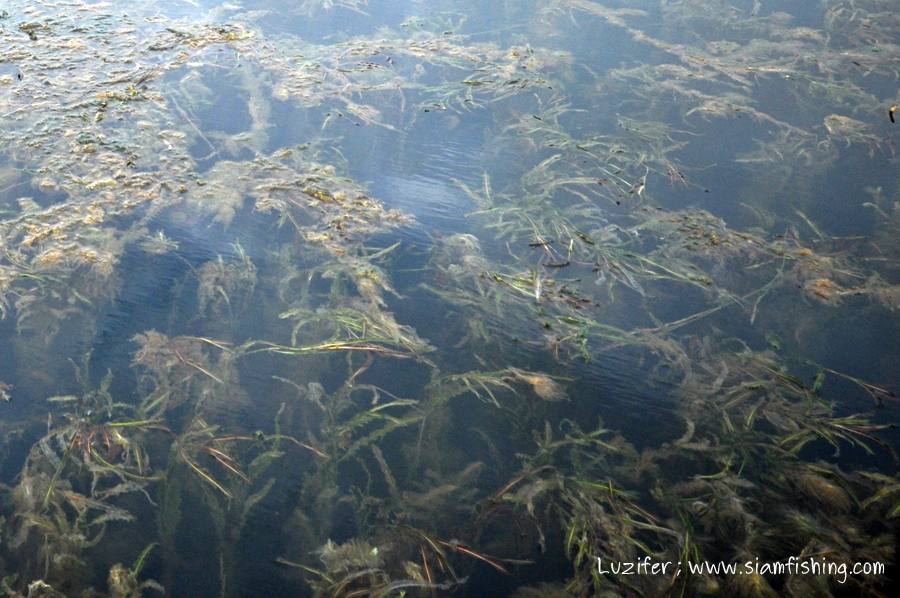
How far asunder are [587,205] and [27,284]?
2194 millimetres

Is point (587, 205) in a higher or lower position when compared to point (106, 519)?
higher

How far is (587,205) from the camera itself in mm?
2676

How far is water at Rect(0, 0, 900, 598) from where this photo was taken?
5.20 ft

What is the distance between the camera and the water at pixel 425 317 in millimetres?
1585

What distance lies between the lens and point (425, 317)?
2.15m

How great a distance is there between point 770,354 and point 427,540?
134 cm

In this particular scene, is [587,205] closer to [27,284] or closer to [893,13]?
[27,284]

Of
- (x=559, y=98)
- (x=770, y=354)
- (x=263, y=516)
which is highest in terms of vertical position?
(x=559, y=98)

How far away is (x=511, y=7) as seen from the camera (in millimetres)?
4238

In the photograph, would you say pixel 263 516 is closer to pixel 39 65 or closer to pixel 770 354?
pixel 770 354

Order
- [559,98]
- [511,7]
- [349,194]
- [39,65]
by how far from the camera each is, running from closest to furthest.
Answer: [349,194] < [39,65] < [559,98] < [511,7]

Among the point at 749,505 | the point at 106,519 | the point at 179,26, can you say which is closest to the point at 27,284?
the point at 106,519

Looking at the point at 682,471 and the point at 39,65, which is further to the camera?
the point at 39,65

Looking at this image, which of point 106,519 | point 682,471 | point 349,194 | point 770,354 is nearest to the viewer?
point 106,519
